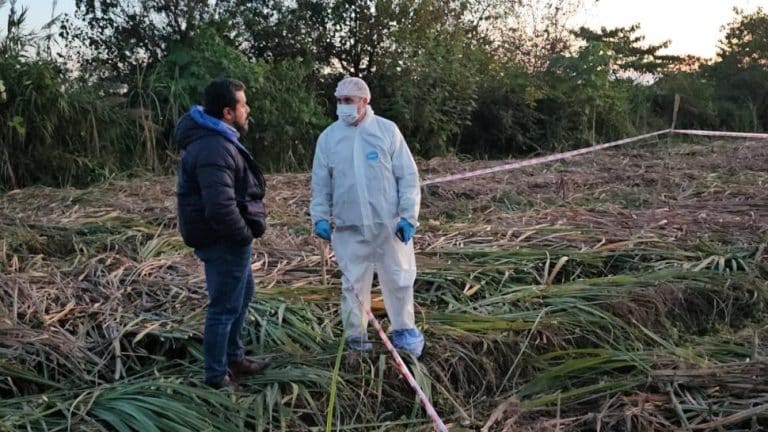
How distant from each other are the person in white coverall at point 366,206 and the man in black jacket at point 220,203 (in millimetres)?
409

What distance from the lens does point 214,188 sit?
2.79 metres

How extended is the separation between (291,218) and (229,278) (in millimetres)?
3224

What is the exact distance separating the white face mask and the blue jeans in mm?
728

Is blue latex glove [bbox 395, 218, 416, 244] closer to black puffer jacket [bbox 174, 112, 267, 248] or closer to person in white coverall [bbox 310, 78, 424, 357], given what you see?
person in white coverall [bbox 310, 78, 424, 357]

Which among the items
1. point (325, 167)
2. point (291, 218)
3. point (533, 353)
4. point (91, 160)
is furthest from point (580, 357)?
point (91, 160)

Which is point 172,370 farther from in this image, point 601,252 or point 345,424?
point 601,252

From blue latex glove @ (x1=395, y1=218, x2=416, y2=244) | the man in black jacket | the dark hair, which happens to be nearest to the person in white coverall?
blue latex glove @ (x1=395, y1=218, x2=416, y2=244)

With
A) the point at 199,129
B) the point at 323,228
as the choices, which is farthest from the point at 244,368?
the point at 199,129

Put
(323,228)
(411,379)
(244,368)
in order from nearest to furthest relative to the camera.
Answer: (411,379), (244,368), (323,228)

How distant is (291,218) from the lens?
620 cm

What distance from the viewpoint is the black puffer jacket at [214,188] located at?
280cm

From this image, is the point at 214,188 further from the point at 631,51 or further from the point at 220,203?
the point at 631,51

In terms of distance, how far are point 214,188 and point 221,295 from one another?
1.54ft

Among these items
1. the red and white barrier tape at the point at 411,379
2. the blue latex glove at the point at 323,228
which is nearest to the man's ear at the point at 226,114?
the blue latex glove at the point at 323,228
